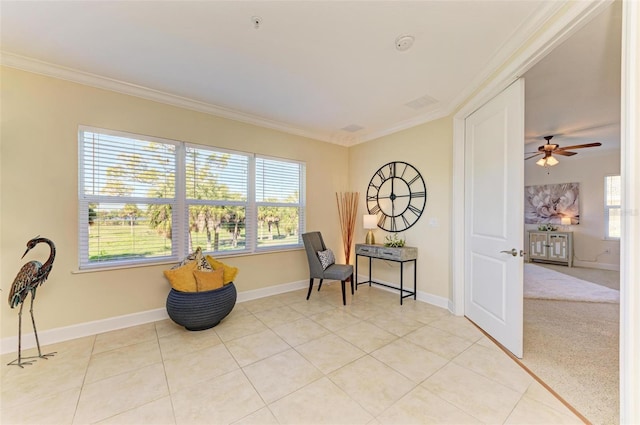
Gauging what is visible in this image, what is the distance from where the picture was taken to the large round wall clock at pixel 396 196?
3.80m

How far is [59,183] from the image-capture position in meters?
2.55

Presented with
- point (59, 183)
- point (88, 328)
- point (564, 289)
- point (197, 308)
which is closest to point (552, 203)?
point (564, 289)

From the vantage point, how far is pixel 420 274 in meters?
3.75

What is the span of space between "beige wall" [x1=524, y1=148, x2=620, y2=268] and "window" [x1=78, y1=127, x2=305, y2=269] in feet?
21.8

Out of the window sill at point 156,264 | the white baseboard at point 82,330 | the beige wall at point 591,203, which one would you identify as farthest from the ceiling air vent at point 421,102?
the beige wall at point 591,203

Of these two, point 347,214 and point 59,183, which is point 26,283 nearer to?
point 59,183

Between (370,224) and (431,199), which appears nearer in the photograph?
(431,199)

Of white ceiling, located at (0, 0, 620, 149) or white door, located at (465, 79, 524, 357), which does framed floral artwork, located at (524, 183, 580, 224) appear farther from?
white door, located at (465, 79, 524, 357)

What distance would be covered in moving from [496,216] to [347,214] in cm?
252

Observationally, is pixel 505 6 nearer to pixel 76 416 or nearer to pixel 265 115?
pixel 265 115

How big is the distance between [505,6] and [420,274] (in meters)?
3.03

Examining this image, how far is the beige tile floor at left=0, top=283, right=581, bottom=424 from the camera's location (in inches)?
64.1

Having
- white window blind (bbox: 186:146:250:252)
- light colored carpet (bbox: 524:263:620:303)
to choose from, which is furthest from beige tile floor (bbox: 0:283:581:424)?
light colored carpet (bbox: 524:263:620:303)

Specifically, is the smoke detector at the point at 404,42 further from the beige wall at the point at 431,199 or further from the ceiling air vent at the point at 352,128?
the ceiling air vent at the point at 352,128
